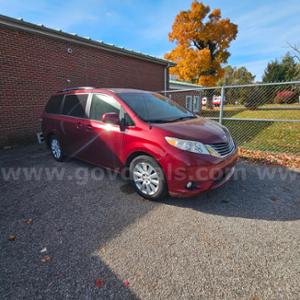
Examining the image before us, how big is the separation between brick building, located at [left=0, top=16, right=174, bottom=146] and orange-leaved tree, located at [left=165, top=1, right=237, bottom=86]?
14.2 m

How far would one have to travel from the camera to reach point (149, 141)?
9.85 ft

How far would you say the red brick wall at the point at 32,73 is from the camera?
6465mm

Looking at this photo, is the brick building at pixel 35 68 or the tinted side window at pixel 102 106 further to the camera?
the brick building at pixel 35 68

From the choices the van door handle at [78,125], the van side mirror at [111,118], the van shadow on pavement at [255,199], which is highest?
the van side mirror at [111,118]

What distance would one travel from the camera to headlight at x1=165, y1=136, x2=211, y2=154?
2.80 metres

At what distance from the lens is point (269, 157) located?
16.7 ft

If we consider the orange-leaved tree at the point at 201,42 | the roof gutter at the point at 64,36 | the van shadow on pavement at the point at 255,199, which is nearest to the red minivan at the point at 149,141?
the van shadow on pavement at the point at 255,199

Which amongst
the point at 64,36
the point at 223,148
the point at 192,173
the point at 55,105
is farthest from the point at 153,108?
the point at 64,36

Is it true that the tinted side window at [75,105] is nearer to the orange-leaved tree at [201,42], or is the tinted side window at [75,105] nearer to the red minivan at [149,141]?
the red minivan at [149,141]

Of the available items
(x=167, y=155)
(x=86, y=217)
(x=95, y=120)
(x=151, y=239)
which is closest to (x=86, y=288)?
(x=151, y=239)

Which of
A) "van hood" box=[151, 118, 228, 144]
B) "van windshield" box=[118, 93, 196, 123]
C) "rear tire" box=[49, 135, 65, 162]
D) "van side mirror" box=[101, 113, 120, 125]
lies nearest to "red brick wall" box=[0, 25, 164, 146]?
"rear tire" box=[49, 135, 65, 162]

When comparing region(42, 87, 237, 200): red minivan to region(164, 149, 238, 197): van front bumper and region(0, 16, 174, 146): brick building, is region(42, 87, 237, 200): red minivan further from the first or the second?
region(0, 16, 174, 146): brick building

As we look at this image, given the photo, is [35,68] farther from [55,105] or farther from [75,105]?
[75,105]

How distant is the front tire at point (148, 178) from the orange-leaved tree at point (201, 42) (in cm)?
2091
